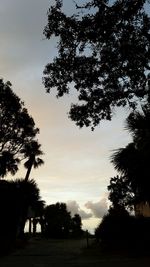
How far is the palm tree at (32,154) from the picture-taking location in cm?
Result: 4295

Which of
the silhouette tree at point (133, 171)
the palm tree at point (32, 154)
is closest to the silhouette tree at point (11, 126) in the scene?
the palm tree at point (32, 154)

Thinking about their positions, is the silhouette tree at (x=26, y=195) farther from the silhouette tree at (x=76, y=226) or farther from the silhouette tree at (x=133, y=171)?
the silhouette tree at (x=133, y=171)

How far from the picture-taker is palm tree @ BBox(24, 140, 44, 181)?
141 ft

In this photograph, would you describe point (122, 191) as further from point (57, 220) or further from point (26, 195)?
point (57, 220)

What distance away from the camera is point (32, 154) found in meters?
45.5

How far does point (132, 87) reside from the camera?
666 inches

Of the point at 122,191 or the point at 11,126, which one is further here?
the point at 11,126

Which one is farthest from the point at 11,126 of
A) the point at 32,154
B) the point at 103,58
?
the point at 103,58

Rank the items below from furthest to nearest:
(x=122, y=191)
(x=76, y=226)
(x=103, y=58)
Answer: (x=76, y=226) < (x=122, y=191) < (x=103, y=58)

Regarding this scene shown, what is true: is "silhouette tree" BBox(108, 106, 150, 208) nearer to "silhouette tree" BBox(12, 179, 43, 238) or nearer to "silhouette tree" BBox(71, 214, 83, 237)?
"silhouette tree" BBox(12, 179, 43, 238)

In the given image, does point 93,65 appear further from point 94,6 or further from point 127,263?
point 127,263

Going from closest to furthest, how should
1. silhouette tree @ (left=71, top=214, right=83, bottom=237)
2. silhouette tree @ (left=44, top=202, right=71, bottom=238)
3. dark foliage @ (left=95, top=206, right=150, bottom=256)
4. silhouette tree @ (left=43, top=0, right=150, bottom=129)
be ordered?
silhouette tree @ (left=43, top=0, right=150, bottom=129)
dark foliage @ (left=95, top=206, right=150, bottom=256)
silhouette tree @ (left=44, top=202, right=71, bottom=238)
silhouette tree @ (left=71, top=214, right=83, bottom=237)

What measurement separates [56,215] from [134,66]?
52.5 meters

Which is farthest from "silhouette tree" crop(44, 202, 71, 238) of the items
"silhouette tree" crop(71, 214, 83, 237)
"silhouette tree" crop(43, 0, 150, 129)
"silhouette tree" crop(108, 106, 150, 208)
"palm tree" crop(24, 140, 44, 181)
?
"silhouette tree" crop(43, 0, 150, 129)
